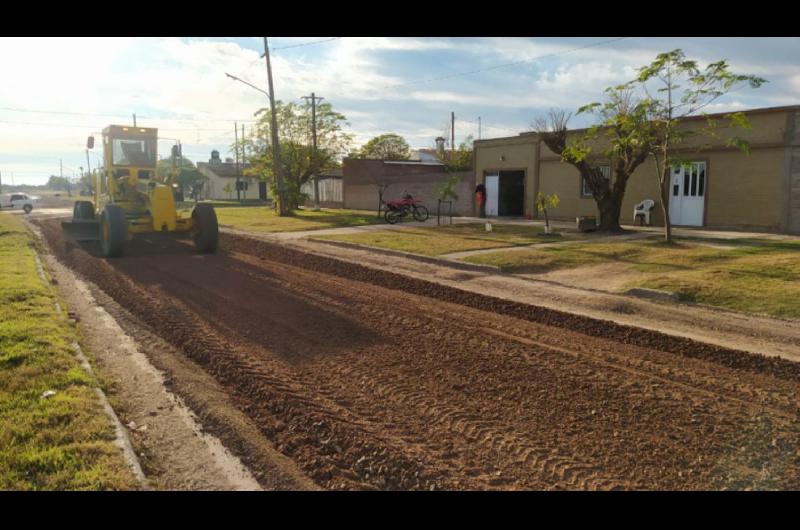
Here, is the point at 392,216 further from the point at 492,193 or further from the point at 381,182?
the point at 381,182

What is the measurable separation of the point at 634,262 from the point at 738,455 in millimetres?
9690

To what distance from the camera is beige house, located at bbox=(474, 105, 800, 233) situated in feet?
60.0

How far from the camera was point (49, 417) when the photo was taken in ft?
15.2

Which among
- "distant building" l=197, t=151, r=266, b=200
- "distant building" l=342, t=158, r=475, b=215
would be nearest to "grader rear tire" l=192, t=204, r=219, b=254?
"distant building" l=342, t=158, r=475, b=215

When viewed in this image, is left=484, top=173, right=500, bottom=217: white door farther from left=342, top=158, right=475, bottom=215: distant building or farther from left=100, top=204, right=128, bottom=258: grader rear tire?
left=100, top=204, right=128, bottom=258: grader rear tire

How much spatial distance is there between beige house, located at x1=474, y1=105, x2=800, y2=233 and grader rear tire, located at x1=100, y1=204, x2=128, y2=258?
15215 mm

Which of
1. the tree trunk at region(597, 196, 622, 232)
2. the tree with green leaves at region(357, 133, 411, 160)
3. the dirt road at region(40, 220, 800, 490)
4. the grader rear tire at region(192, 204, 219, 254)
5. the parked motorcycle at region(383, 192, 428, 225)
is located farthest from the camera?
the tree with green leaves at region(357, 133, 411, 160)

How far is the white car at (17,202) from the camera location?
45.8m

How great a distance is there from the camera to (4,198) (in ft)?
167

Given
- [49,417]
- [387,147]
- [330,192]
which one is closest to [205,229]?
[49,417]

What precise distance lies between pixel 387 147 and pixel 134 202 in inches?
1898

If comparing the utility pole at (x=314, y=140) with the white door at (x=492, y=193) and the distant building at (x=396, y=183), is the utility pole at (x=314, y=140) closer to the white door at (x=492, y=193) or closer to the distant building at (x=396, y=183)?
Answer: the distant building at (x=396, y=183)

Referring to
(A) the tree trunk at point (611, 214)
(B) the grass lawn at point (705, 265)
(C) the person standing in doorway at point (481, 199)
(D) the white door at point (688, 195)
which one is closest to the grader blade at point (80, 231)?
(B) the grass lawn at point (705, 265)
